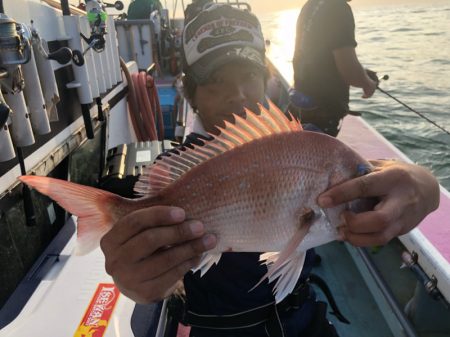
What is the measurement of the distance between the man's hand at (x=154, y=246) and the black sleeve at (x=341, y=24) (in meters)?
2.70

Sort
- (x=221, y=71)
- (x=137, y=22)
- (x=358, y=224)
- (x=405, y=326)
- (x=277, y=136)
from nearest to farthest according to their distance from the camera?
(x=358, y=224), (x=277, y=136), (x=221, y=71), (x=405, y=326), (x=137, y=22)

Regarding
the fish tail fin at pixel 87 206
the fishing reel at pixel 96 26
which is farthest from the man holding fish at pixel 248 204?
the fishing reel at pixel 96 26

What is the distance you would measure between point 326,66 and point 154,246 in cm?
297

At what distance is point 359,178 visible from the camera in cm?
103

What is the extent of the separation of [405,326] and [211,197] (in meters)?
1.93

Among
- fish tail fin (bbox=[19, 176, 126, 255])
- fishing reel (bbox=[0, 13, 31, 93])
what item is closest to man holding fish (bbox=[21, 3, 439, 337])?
fish tail fin (bbox=[19, 176, 126, 255])

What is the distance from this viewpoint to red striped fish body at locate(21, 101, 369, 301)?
1092 millimetres

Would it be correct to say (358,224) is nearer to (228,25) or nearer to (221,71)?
(221,71)

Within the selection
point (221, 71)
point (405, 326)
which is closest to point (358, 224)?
point (221, 71)

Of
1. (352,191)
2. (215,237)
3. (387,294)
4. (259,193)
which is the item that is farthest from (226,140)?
(387,294)

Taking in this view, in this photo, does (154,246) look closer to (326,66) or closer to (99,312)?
(99,312)

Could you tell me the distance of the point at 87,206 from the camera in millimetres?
1085

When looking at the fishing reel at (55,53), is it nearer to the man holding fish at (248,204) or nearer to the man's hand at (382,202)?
the man holding fish at (248,204)

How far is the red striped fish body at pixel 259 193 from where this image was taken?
3.58 ft
